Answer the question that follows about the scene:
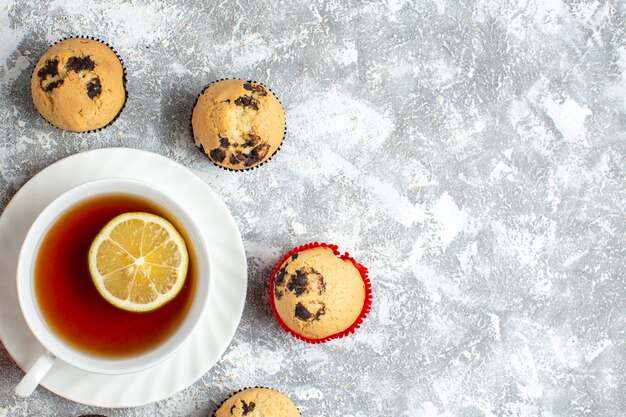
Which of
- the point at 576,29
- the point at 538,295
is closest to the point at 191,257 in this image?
the point at 538,295

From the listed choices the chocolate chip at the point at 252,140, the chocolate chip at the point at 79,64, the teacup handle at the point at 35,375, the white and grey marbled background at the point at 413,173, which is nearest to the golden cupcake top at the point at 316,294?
the white and grey marbled background at the point at 413,173

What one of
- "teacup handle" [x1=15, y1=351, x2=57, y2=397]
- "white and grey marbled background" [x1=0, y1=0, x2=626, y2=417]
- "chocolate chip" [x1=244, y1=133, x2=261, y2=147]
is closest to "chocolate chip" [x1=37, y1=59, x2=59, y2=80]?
"white and grey marbled background" [x1=0, y1=0, x2=626, y2=417]

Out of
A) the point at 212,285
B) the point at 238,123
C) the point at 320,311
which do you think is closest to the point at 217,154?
the point at 238,123

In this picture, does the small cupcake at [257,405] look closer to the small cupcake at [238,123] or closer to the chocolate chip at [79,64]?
the small cupcake at [238,123]

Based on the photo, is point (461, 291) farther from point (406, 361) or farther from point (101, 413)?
point (101, 413)

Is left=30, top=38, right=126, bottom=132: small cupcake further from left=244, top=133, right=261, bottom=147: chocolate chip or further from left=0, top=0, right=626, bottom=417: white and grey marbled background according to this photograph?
left=244, top=133, right=261, bottom=147: chocolate chip

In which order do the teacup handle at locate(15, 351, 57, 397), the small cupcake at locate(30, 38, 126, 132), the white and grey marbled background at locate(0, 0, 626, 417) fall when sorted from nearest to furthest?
the teacup handle at locate(15, 351, 57, 397)
the small cupcake at locate(30, 38, 126, 132)
the white and grey marbled background at locate(0, 0, 626, 417)

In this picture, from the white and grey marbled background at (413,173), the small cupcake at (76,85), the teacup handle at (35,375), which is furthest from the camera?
the white and grey marbled background at (413,173)
